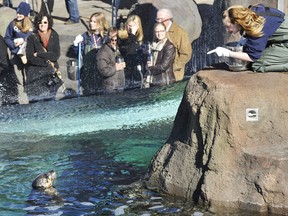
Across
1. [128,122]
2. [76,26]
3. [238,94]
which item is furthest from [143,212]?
[76,26]

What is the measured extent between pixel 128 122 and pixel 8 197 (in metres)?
3.49

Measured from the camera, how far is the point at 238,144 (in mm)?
7980

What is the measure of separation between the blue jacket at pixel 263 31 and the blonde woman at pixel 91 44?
5180 millimetres

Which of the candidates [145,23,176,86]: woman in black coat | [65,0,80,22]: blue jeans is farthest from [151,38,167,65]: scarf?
[65,0,80,22]: blue jeans

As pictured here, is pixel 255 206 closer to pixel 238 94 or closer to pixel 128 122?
pixel 238 94

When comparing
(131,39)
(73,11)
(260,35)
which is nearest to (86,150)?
(260,35)

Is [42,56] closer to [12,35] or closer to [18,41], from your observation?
[18,41]

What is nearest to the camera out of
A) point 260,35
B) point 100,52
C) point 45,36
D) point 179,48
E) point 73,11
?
point 260,35

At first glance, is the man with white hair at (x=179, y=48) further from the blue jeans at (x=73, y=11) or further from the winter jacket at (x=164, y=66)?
the blue jeans at (x=73, y=11)

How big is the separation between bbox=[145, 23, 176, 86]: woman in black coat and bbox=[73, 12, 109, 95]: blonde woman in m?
0.75

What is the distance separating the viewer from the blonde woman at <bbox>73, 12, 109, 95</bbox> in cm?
1352

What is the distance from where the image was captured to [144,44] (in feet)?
45.1

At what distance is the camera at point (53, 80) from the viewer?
44.2 ft

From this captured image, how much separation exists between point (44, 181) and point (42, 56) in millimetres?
4693
